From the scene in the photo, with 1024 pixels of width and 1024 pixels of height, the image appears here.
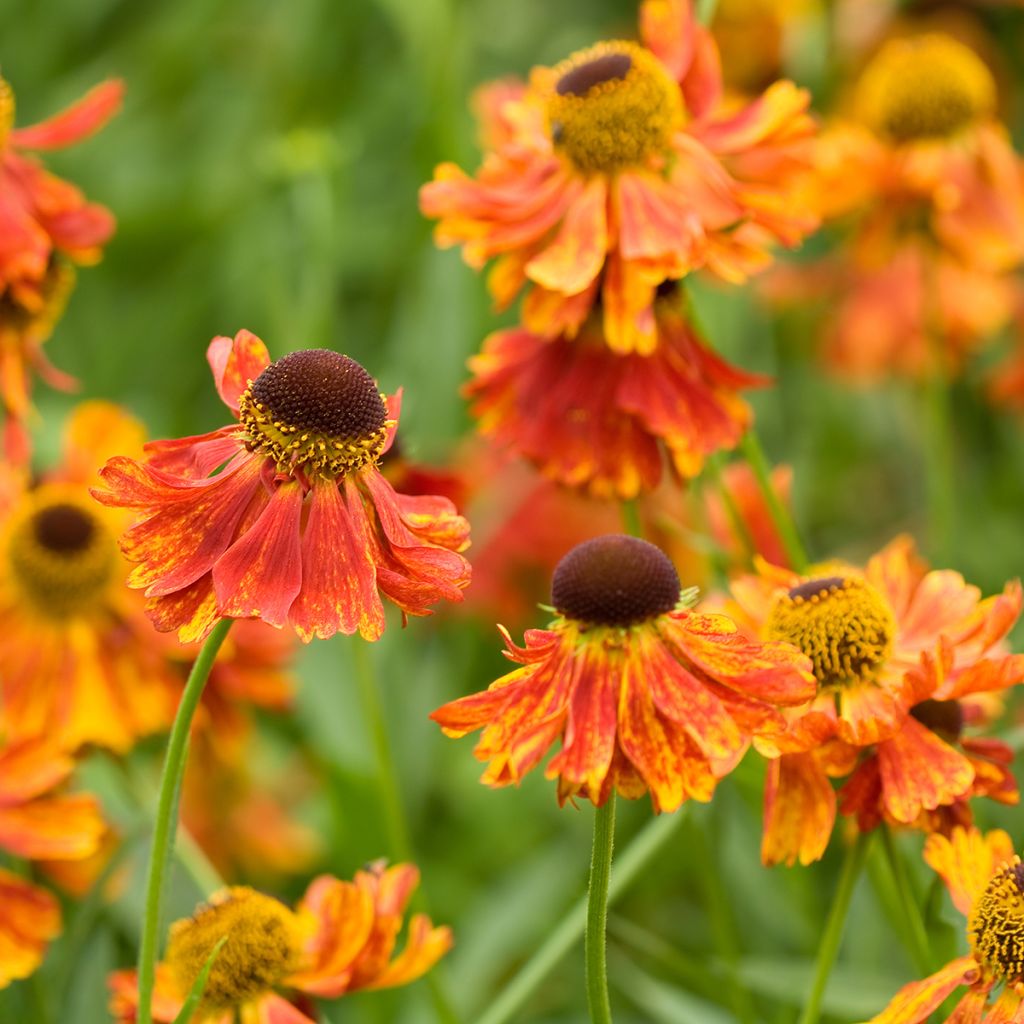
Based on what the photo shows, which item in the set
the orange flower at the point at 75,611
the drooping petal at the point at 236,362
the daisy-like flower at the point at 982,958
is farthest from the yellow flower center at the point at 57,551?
the daisy-like flower at the point at 982,958

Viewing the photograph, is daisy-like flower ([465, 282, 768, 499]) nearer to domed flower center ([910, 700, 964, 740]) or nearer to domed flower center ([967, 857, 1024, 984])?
domed flower center ([910, 700, 964, 740])

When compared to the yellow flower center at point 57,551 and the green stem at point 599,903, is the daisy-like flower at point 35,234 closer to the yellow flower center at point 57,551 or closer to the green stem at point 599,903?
the yellow flower center at point 57,551

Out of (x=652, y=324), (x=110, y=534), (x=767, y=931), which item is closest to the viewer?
(x=652, y=324)

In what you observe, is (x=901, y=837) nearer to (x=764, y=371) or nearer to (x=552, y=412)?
(x=552, y=412)

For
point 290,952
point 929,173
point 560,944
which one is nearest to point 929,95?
point 929,173

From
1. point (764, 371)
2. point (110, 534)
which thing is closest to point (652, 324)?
point (110, 534)

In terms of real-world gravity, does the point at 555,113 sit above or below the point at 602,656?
above

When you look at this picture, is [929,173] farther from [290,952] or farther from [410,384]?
[290,952]
